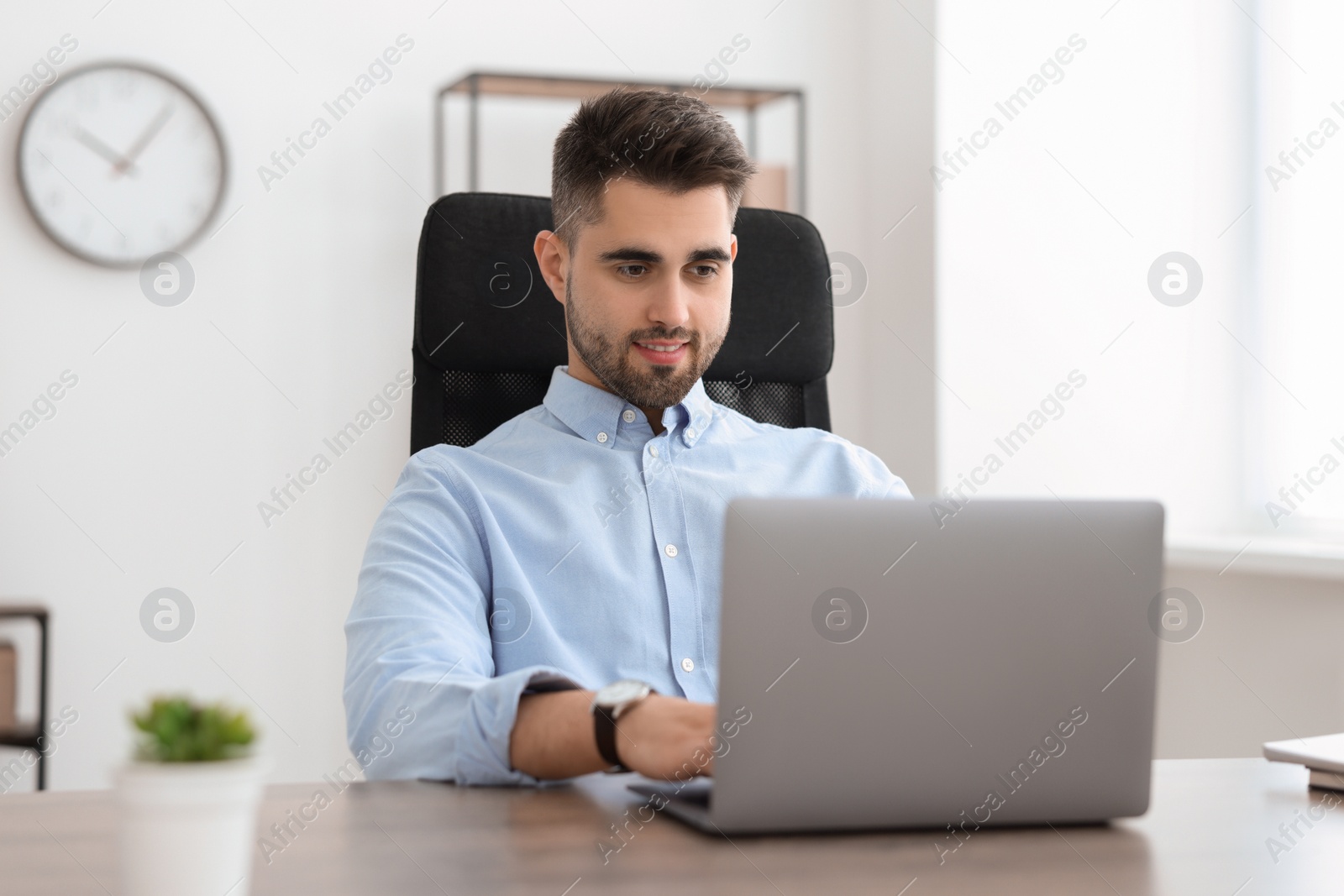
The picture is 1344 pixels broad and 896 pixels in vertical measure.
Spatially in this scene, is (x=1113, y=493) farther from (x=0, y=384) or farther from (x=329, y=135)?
(x=0, y=384)

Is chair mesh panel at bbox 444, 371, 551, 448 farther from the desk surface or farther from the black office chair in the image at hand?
the desk surface

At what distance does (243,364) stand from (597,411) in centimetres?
143

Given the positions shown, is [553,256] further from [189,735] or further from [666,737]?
[189,735]

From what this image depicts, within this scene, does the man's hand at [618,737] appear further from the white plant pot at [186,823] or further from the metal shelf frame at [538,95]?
the metal shelf frame at [538,95]

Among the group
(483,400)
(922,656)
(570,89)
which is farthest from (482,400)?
(570,89)

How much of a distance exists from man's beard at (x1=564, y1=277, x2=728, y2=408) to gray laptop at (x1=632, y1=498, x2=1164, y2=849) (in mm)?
699

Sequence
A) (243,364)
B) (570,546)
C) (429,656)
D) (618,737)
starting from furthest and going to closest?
(243,364)
(570,546)
(429,656)
(618,737)

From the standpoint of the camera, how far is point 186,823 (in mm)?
504

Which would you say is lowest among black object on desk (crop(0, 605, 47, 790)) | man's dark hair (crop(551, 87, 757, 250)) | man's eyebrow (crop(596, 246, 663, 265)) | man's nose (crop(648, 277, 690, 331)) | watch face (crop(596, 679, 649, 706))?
black object on desk (crop(0, 605, 47, 790))

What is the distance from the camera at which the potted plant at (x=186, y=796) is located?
49 centimetres

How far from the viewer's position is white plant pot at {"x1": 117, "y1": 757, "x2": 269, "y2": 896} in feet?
1.61

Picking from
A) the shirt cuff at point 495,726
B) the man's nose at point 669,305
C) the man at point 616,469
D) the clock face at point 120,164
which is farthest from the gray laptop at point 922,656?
the clock face at point 120,164

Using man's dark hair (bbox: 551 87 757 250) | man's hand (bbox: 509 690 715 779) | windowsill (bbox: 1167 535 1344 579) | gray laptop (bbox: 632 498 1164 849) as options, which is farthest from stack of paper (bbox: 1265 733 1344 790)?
windowsill (bbox: 1167 535 1344 579)

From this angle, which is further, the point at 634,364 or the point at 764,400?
the point at 764,400
